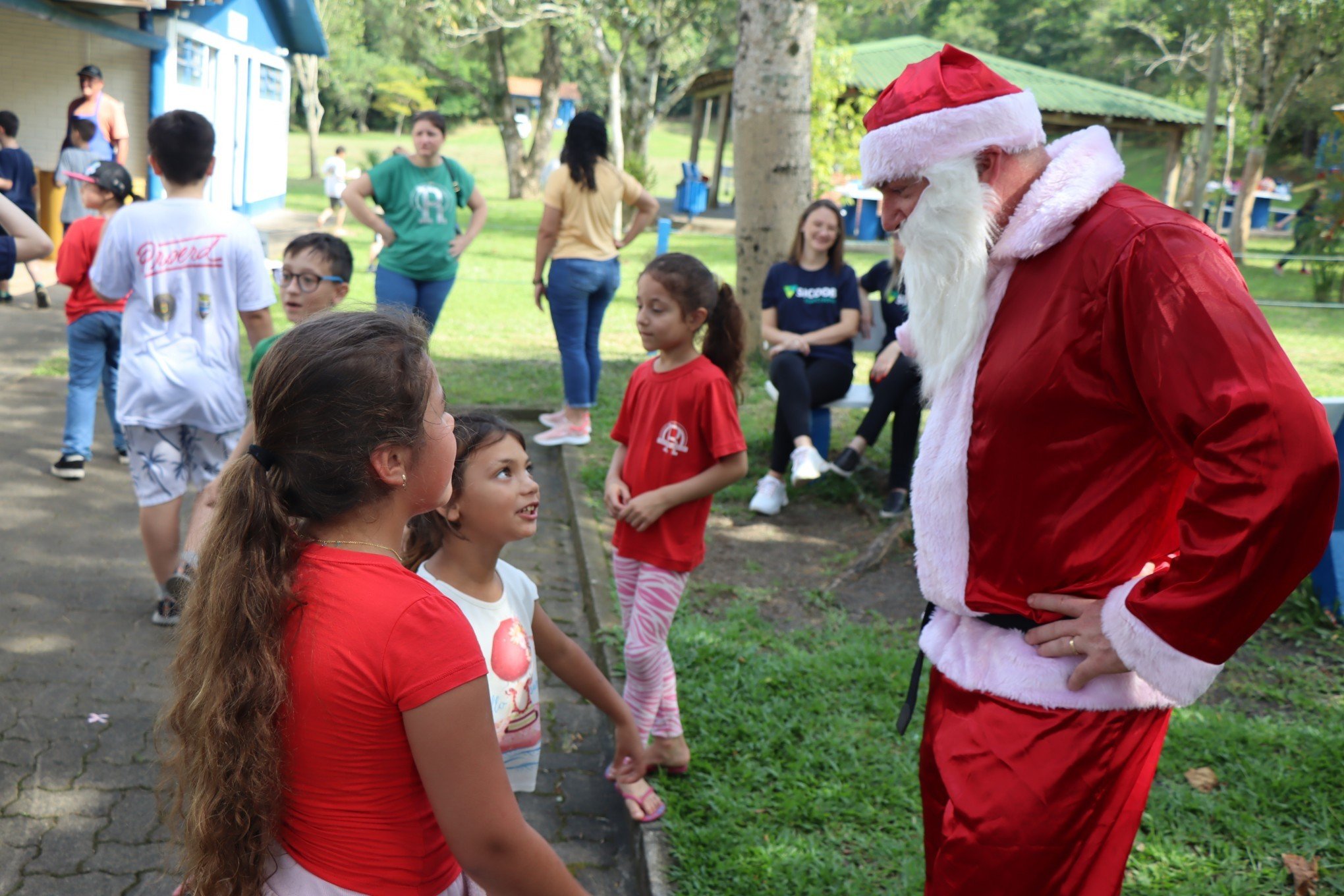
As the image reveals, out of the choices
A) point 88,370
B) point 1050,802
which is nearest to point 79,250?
point 88,370

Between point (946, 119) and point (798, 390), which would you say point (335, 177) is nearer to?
point (798, 390)

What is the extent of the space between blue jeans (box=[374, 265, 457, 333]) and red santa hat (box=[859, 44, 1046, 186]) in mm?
5183

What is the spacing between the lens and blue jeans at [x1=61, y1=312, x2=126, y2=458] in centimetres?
595

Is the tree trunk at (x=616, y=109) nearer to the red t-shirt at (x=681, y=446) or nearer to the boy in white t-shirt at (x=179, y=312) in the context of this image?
the boy in white t-shirt at (x=179, y=312)

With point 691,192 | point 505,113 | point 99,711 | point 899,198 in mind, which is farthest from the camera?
point 505,113

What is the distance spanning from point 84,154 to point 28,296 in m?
1.65

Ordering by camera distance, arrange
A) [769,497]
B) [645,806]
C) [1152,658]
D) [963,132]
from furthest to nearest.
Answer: [769,497]
[645,806]
[963,132]
[1152,658]

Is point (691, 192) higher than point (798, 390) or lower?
higher

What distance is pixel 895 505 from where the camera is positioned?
6480 mm

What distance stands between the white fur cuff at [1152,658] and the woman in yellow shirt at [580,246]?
582cm

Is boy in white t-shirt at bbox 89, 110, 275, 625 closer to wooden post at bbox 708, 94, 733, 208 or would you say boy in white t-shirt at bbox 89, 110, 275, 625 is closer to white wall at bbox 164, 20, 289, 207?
white wall at bbox 164, 20, 289, 207

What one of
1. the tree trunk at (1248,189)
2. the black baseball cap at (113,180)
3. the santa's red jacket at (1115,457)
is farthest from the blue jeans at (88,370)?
the tree trunk at (1248,189)

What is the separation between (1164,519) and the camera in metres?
2.02

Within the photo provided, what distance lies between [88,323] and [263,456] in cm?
505
